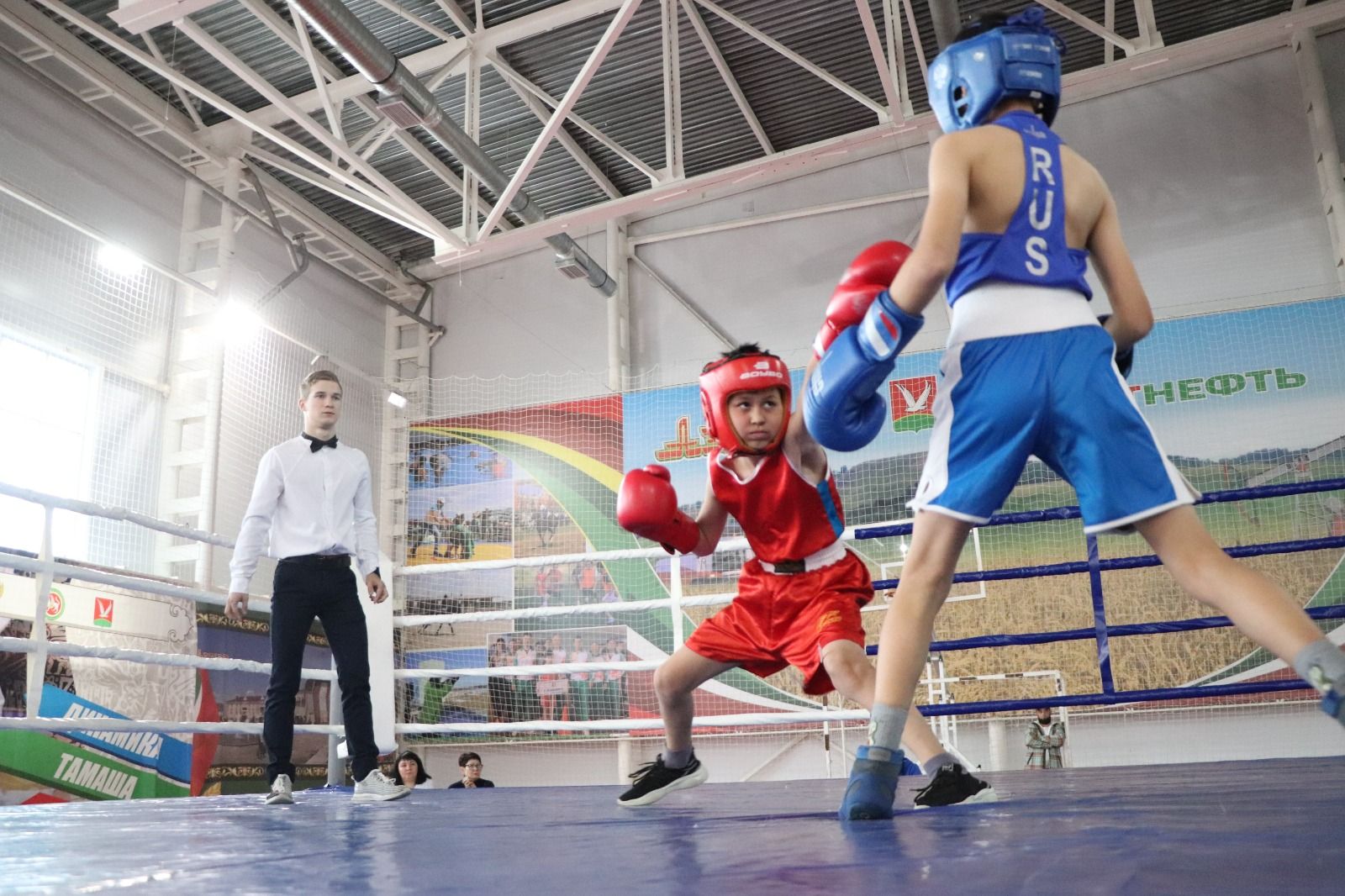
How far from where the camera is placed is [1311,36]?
7148 millimetres

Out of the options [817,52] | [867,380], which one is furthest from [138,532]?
[867,380]

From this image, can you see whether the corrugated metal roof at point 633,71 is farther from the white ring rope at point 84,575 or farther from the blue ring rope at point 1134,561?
the white ring rope at point 84,575

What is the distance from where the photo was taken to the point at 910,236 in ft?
26.3

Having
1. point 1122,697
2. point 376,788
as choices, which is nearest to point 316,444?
point 376,788

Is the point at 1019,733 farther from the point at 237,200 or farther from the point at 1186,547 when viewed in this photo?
the point at 237,200

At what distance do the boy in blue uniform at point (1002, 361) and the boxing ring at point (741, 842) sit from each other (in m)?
0.26

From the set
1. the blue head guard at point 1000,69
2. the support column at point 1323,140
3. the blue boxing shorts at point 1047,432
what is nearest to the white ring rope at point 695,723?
the blue boxing shorts at point 1047,432

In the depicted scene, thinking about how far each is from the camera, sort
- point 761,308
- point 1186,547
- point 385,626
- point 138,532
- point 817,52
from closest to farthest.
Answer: point 1186,547 → point 385,626 → point 138,532 → point 817,52 → point 761,308

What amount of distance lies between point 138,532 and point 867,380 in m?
6.60

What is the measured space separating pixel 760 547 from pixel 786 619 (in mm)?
170

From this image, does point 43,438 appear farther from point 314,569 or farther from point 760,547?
point 760,547

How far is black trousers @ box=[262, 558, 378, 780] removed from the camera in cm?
276

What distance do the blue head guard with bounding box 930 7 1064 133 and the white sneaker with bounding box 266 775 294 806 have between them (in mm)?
2240

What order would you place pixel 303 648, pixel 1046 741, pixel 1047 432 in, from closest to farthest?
1. pixel 1047 432
2. pixel 303 648
3. pixel 1046 741
